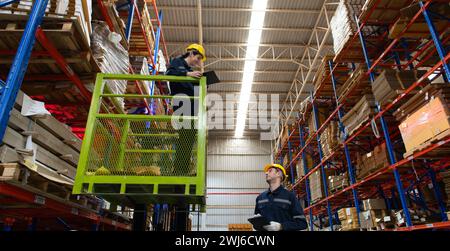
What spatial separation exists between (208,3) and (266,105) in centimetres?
980

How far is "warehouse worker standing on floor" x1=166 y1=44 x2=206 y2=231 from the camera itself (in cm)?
345

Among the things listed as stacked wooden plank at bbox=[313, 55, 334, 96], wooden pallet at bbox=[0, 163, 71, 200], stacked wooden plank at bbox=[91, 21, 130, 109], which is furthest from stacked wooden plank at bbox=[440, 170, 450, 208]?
wooden pallet at bbox=[0, 163, 71, 200]

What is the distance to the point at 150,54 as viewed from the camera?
8852 mm

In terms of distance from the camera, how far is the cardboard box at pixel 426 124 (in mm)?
4602

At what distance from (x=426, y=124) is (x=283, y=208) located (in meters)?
2.77

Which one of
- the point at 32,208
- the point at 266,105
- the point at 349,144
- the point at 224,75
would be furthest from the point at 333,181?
the point at 266,105

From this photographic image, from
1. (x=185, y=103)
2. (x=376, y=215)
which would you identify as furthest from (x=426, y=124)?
(x=185, y=103)

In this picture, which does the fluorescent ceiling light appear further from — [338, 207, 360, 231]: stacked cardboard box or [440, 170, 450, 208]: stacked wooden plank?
[440, 170, 450, 208]: stacked wooden plank

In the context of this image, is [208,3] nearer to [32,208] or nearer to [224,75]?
[224,75]

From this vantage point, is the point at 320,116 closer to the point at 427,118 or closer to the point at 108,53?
the point at 427,118

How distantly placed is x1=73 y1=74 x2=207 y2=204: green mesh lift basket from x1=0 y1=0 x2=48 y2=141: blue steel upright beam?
2.42ft

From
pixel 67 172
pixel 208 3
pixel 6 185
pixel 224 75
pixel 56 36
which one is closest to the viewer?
pixel 6 185

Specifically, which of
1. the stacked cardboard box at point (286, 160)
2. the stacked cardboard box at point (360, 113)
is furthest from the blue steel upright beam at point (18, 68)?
the stacked cardboard box at point (286, 160)

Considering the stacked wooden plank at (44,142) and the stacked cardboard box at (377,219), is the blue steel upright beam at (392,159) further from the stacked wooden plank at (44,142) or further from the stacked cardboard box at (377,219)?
the stacked wooden plank at (44,142)
